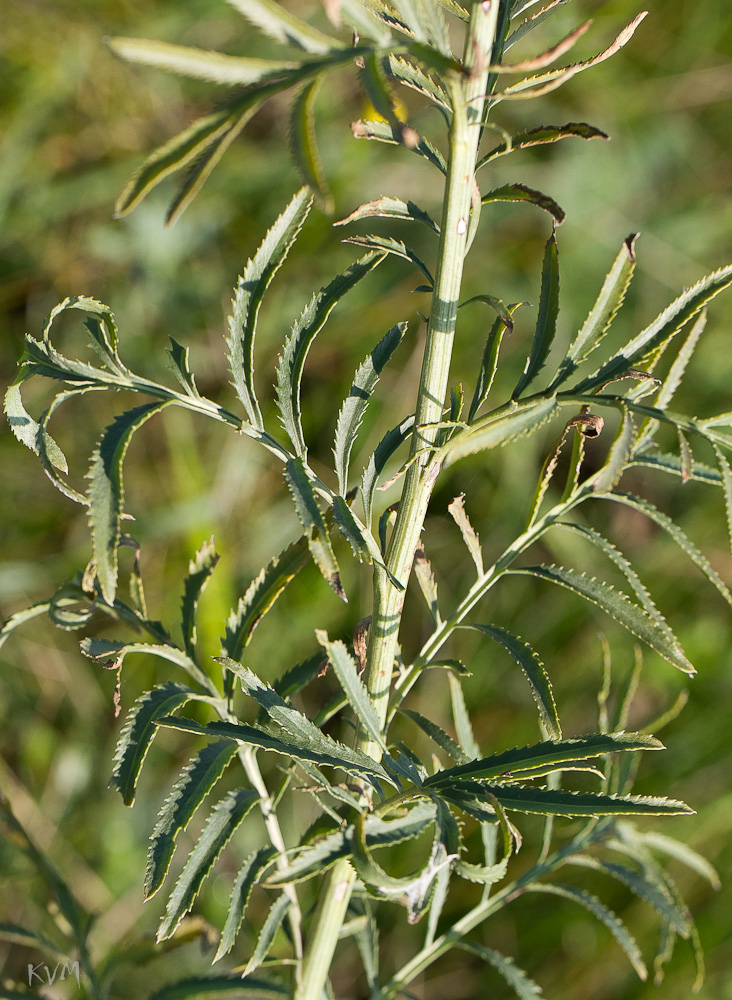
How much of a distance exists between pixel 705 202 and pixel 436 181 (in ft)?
3.66

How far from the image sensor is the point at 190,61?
612 mm

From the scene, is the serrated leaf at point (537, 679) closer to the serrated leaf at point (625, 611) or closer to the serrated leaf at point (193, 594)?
the serrated leaf at point (625, 611)

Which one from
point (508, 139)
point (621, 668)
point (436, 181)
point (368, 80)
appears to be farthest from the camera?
point (436, 181)

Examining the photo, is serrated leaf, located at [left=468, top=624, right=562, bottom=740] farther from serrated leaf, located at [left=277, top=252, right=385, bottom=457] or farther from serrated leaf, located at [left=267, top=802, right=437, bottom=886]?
serrated leaf, located at [left=277, top=252, right=385, bottom=457]

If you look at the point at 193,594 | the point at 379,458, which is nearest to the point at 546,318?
the point at 379,458

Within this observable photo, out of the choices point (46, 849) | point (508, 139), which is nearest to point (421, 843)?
point (46, 849)

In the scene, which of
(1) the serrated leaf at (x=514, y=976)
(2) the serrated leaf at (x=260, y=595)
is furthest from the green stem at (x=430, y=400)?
(1) the serrated leaf at (x=514, y=976)

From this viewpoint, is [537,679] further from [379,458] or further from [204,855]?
[204,855]

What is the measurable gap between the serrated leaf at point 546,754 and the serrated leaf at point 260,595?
0.32 metres

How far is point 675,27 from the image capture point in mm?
3461

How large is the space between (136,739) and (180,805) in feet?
0.30

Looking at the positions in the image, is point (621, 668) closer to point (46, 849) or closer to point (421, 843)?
point (421, 843)

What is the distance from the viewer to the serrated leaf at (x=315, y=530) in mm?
816

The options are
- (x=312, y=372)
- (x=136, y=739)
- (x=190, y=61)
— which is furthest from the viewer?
(x=312, y=372)
